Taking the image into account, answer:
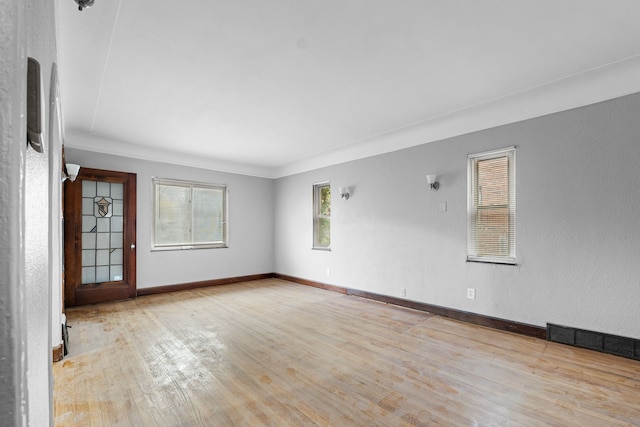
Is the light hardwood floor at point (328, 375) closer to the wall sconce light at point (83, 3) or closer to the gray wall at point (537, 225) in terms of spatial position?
the gray wall at point (537, 225)

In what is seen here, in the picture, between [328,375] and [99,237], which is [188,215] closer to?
[99,237]

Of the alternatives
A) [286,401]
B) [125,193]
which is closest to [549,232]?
[286,401]

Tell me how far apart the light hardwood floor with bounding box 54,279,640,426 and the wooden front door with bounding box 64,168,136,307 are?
3.08ft

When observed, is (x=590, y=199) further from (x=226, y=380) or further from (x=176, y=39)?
(x=176, y=39)

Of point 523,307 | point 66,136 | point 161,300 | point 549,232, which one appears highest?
point 66,136

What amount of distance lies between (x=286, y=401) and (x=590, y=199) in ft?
11.1

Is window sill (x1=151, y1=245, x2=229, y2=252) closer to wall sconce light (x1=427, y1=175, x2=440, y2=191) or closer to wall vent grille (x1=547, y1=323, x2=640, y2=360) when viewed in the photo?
wall sconce light (x1=427, y1=175, x2=440, y2=191)

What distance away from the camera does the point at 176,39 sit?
2418 millimetres

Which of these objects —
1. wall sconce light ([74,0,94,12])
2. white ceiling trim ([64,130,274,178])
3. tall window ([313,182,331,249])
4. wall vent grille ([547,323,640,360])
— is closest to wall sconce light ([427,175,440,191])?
wall vent grille ([547,323,640,360])

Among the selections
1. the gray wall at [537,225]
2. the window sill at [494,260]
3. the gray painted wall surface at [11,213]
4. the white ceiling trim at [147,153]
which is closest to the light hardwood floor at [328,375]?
the gray wall at [537,225]

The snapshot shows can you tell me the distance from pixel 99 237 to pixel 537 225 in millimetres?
6065

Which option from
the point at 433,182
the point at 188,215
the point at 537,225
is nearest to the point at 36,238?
the point at 537,225

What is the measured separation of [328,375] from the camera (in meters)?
2.63

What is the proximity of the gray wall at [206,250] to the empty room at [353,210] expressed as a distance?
0.15ft
